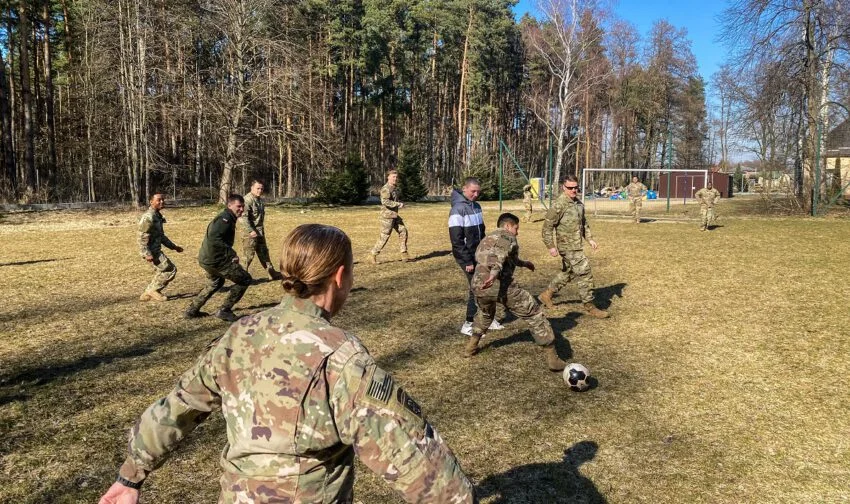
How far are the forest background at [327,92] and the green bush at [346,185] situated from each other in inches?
17.6

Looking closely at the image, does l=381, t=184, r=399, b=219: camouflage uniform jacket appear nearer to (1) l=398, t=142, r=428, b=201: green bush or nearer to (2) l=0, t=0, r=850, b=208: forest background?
(2) l=0, t=0, r=850, b=208: forest background

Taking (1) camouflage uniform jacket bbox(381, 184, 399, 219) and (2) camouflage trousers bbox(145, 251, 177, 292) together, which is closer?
(2) camouflage trousers bbox(145, 251, 177, 292)

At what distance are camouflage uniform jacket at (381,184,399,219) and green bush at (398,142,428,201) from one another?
841 inches

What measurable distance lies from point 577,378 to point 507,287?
3.92ft

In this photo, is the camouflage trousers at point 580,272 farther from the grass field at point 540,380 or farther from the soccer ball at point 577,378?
the soccer ball at point 577,378

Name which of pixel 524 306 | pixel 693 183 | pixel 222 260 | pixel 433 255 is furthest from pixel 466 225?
pixel 693 183

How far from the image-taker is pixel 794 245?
14.8 metres

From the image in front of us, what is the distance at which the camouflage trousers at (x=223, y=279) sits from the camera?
24.2ft

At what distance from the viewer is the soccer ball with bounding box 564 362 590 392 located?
5.27 metres

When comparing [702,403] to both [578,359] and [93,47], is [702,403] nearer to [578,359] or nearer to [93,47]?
[578,359]

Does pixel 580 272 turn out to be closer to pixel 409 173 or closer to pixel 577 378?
pixel 577 378

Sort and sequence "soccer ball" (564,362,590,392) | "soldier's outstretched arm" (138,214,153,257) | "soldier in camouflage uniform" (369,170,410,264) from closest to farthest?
"soccer ball" (564,362,590,392)
"soldier's outstretched arm" (138,214,153,257)
"soldier in camouflage uniform" (369,170,410,264)

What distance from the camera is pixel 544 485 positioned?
12.2 feet

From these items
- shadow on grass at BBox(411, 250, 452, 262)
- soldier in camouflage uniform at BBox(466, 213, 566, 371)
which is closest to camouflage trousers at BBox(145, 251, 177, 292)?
soldier in camouflage uniform at BBox(466, 213, 566, 371)
